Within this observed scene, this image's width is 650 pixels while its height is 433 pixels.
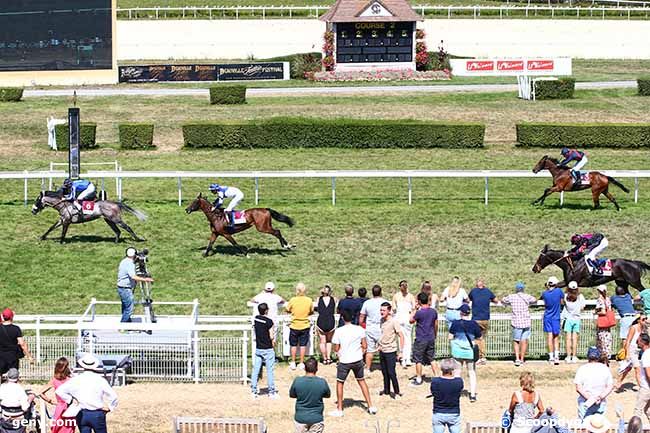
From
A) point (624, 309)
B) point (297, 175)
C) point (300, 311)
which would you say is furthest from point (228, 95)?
point (624, 309)

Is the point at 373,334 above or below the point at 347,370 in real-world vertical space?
above

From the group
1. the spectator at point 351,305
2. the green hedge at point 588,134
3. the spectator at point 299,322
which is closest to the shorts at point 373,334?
the spectator at point 351,305

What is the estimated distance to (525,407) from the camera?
12.6m

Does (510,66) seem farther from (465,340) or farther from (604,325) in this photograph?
(465,340)

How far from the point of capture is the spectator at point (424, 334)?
51.6 feet

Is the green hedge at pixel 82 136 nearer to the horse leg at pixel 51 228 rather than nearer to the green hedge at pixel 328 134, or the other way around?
the green hedge at pixel 328 134

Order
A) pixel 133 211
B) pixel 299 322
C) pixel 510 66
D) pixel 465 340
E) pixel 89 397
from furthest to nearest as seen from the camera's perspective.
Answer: pixel 510 66 → pixel 133 211 → pixel 299 322 → pixel 465 340 → pixel 89 397

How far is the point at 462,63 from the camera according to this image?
150ft

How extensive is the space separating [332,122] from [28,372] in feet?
57.2

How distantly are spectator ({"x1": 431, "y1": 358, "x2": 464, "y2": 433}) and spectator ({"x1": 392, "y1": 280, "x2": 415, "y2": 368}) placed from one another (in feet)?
11.6

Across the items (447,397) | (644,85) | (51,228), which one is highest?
(644,85)

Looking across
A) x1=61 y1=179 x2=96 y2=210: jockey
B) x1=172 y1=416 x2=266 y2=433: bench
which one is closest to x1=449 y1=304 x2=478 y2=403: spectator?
x1=172 y1=416 x2=266 y2=433: bench

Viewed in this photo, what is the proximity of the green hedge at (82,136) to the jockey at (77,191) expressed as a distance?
9.35m

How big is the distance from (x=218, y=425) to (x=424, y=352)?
3.72m
